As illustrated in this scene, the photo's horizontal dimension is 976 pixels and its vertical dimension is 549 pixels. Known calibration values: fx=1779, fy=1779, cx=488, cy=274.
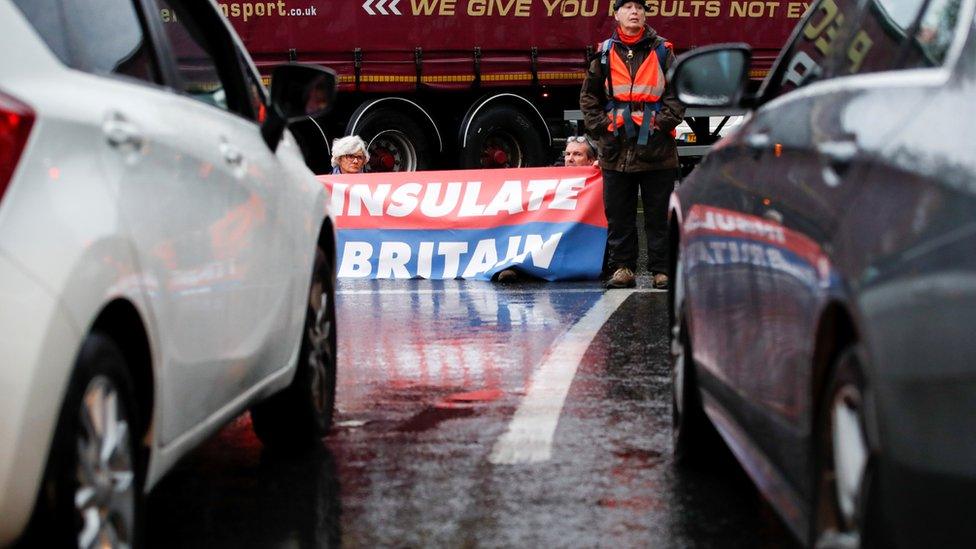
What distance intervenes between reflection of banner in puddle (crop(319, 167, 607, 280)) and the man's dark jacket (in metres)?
1.02

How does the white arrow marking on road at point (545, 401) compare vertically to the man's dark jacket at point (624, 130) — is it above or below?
below

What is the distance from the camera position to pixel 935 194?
9.53ft

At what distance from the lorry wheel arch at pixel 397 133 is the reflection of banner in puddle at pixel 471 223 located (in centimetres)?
505

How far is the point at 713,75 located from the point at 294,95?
136cm

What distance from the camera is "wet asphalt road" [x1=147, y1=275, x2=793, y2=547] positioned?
4801 mm

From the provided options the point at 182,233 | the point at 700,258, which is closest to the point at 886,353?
the point at 182,233

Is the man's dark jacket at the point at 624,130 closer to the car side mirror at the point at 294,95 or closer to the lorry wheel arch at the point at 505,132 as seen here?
the car side mirror at the point at 294,95

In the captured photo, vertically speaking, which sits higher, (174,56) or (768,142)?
(174,56)

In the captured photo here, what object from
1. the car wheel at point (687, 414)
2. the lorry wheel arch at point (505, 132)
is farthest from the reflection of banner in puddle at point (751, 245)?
the lorry wheel arch at point (505, 132)

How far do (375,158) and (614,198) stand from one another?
721 centimetres

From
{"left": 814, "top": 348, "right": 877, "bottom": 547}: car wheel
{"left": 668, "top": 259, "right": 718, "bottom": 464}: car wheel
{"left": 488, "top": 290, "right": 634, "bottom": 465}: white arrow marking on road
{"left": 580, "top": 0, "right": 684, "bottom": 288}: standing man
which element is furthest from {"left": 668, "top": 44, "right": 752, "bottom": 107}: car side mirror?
{"left": 580, "top": 0, "right": 684, "bottom": 288}: standing man

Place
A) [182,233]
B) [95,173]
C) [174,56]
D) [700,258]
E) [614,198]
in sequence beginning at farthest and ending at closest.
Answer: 1. [614,198]
2. [700,258]
3. [174,56]
4. [182,233]
5. [95,173]

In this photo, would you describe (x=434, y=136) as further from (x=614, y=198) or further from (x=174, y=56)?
(x=174, y=56)

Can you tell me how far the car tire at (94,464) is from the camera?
3389mm
